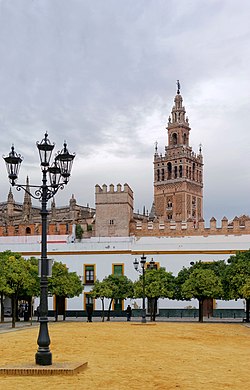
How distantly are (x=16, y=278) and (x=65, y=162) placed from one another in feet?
54.0

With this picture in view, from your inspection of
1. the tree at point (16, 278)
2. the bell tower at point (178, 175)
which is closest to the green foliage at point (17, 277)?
the tree at point (16, 278)

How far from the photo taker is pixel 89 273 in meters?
41.3

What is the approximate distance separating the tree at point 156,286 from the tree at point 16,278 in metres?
5.52

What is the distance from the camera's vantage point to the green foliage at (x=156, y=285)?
32.4 m

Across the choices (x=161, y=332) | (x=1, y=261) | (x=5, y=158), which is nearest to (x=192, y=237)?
(x=1, y=261)

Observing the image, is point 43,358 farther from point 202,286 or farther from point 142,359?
point 202,286

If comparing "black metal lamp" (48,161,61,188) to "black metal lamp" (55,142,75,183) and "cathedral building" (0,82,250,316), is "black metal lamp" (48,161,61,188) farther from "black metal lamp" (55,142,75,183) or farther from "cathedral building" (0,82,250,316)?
"cathedral building" (0,82,250,316)

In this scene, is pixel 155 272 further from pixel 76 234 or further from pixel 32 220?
pixel 32 220

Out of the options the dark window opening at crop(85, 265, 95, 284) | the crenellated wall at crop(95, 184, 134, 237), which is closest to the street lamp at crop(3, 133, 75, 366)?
the dark window opening at crop(85, 265, 95, 284)

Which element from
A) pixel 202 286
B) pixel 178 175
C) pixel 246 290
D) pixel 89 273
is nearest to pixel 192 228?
pixel 89 273

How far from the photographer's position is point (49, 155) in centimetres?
1295

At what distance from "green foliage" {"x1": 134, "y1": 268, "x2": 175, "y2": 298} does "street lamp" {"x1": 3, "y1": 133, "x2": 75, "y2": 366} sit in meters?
19.4

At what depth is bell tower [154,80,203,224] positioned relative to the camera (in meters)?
83.3

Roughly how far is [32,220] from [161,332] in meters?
44.6
